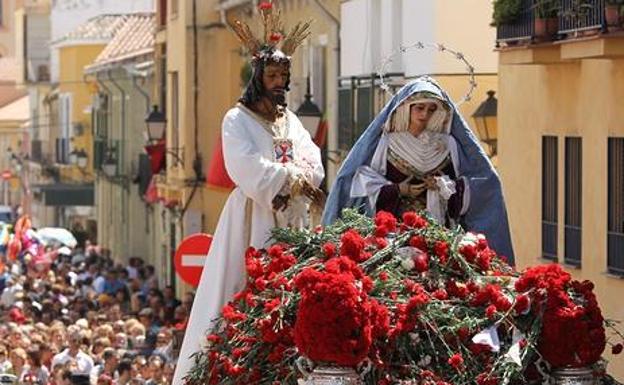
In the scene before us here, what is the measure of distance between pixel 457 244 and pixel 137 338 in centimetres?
1765

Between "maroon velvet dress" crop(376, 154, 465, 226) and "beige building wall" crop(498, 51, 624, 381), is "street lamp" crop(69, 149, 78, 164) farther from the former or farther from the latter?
"maroon velvet dress" crop(376, 154, 465, 226)

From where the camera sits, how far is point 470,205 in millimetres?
9492

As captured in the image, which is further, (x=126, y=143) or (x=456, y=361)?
(x=126, y=143)

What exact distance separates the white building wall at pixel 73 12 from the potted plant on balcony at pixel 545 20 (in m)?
54.7

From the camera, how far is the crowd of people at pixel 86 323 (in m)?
20.7

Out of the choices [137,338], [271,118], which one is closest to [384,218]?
[271,118]

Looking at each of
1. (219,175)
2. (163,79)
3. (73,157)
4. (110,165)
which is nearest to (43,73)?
(73,157)

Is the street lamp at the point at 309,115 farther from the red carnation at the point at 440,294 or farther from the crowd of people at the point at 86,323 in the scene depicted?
the red carnation at the point at 440,294

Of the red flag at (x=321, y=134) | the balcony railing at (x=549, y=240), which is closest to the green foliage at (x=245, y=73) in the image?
the red flag at (x=321, y=134)

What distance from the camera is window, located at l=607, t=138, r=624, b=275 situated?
1739 cm

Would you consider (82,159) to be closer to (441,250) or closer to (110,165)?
(110,165)

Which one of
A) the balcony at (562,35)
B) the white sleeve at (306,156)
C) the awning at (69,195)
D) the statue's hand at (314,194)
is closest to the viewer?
the statue's hand at (314,194)

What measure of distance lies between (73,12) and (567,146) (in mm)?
56437

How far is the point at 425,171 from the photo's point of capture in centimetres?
973
